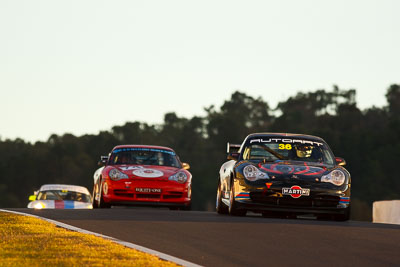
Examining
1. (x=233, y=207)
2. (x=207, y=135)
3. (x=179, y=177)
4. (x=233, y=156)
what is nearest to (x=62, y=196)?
(x=179, y=177)

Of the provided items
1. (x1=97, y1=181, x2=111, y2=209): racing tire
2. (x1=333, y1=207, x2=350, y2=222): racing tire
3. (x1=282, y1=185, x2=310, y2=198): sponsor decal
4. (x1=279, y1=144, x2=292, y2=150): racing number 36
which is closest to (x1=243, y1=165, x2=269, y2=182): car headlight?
(x1=282, y1=185, x2=310, y2=198): sponsor decal

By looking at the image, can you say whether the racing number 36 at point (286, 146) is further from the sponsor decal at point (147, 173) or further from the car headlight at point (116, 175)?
the car headlight at point (116, 175)

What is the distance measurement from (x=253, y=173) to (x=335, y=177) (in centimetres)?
133

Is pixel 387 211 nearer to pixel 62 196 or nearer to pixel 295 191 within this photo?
pixel 295 191

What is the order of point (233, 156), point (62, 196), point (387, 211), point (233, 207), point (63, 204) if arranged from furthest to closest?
point (62, 196) < point (63, 204) < point (387, 211) < point (233, 156) < point (233, 207)

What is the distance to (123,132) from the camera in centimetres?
15100

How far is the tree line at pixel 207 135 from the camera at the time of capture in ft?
427

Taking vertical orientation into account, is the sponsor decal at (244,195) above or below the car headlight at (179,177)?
below

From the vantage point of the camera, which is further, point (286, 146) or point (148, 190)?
point (148, 190)

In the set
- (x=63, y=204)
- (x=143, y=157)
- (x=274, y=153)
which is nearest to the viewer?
(x=274, y=153)

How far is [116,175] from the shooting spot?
2075 cm

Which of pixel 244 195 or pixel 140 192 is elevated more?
pixel 244 195


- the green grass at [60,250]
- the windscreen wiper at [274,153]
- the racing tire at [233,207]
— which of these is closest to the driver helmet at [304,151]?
the windscreen wiper at [274,153]

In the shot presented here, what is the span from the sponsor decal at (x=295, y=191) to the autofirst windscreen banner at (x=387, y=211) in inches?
208
